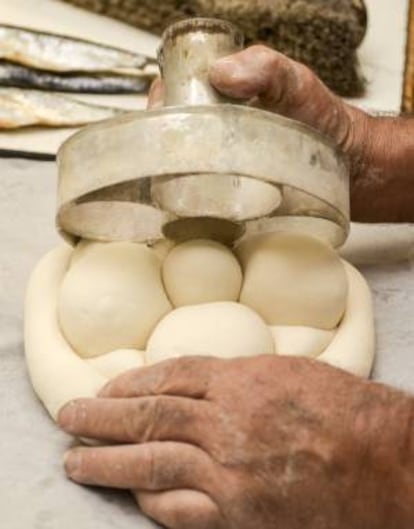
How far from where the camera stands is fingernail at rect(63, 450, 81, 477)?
3.01ft

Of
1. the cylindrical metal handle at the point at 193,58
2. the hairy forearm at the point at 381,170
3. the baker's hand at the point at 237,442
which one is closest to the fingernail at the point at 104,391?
the baker's hand at the point at 237,442

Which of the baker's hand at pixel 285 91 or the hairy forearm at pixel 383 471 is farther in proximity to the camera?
the baker's hand at pixel 285 91

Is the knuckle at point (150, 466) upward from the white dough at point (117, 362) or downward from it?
downward

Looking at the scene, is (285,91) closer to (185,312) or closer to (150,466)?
(185,312)

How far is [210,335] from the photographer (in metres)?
0.96

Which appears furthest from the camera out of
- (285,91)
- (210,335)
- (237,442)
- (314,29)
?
(314,29)

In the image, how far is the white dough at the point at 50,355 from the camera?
98cm

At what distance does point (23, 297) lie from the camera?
1.24m

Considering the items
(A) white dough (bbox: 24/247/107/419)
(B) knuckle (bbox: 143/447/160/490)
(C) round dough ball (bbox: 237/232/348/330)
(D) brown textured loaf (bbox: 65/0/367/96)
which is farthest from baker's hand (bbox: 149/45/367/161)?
(D) brown textured loaf (bbox: 65/0/367/96)

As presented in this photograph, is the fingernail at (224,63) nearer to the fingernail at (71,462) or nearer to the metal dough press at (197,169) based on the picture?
the metal dough press at (197,169)

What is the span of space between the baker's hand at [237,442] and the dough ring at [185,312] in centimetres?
8

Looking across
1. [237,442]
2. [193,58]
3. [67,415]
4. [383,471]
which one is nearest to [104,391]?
[67,415]

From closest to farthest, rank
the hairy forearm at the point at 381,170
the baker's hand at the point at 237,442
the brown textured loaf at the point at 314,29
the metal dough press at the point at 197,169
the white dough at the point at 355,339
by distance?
the baker's hand at the point at 237,442 < the metal dough press at the point at 197,169 < the white dough at the point at 355,339 < the hairy forearm at the point at 381,170 < the brown textured loaf at the point at 314,29

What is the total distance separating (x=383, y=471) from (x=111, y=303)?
0.33m
